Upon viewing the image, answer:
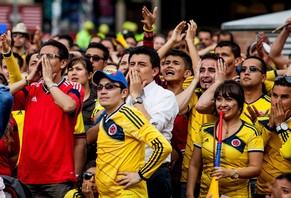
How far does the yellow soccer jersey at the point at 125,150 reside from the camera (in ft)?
30.3

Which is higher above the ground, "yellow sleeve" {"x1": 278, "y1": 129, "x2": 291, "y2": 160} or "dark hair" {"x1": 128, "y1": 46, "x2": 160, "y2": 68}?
"dark hair" {"x1": 128, "y1": 46, "x2": 160, "y2": 68}

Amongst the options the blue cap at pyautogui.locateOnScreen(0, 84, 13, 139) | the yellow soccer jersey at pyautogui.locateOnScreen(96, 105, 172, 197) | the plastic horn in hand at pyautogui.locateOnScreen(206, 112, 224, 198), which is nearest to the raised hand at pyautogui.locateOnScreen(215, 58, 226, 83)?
the plastic horn in hand at pyautogui.locateOnScreen(206, 112, 224, 198)

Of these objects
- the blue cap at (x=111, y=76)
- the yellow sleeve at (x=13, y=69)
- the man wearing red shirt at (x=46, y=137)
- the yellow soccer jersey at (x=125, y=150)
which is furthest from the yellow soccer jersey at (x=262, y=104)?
the yellow sleeve at (x=13, y=69)

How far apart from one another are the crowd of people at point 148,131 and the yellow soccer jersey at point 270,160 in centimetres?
1

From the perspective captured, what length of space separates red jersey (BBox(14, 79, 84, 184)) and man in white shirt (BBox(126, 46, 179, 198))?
66cm

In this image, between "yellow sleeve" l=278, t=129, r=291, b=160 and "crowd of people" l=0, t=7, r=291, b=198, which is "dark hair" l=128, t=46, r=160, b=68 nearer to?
Result: "crowd of people" l=0, t=7, r=291, b=198

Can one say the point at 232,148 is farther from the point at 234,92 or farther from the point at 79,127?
the point at 79,127

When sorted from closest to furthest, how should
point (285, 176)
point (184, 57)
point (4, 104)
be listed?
point (4, 104)
point (285, 176)
point (184, 57)

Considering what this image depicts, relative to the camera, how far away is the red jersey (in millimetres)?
10211

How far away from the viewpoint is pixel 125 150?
30.9 feet

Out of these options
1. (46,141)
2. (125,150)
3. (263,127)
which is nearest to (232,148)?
(263,127)

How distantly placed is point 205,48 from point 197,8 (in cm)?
1929

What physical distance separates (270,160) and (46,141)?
2294 millimetres

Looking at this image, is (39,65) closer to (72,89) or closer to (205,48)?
(72,89)
